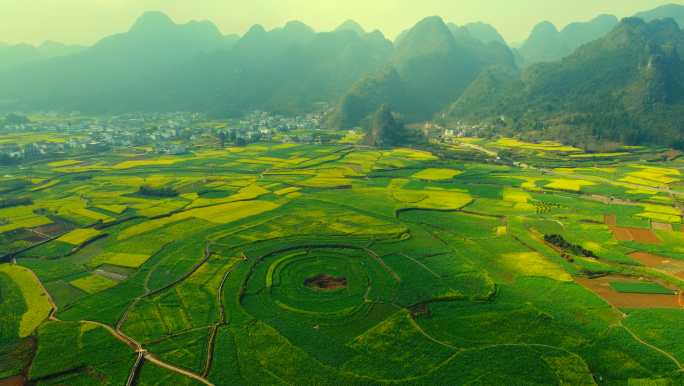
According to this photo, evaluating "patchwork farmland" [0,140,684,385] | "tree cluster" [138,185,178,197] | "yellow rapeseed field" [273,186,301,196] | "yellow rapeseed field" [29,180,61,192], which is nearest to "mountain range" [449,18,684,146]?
"patchwork farmland" [0,140,684,385]

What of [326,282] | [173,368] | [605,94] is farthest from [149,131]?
[605,94]

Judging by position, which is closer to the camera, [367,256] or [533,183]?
[367,256]

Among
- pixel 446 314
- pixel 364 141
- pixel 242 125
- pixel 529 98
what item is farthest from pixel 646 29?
pixel 446 314

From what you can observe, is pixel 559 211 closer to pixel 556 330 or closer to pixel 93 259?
pixel 556 330

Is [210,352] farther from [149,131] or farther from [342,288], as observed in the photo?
[149,131]

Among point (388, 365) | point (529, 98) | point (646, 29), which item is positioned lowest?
point (388, 365)
